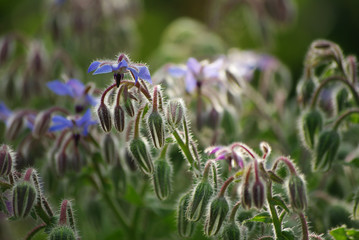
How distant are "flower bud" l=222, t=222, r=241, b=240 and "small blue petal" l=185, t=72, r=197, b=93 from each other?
0.41 m

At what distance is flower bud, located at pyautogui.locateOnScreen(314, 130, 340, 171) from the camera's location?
3.60ft

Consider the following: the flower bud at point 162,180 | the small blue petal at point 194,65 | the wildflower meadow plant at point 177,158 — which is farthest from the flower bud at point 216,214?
the small blue petal at point 194,65

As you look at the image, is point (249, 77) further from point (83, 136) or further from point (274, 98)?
point (83, 136)

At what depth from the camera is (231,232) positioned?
90 centimetres

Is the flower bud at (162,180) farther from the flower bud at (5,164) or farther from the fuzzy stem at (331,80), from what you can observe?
the fuzzy stem at (331,80)

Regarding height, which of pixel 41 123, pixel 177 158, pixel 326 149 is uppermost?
pixel 41 123

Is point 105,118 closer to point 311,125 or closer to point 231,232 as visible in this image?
point 231,232

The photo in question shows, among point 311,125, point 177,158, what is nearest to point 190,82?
point 177,158

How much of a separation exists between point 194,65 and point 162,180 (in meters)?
0.35

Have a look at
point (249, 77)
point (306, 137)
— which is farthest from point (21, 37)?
point (306, 137)

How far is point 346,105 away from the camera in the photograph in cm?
124

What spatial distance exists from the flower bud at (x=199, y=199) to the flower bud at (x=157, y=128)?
92 mm

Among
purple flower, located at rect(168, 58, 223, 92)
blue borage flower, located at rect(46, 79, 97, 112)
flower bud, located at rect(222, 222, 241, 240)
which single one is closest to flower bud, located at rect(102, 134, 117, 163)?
blue borage flower, located at rect(46, 79, 97, 112)

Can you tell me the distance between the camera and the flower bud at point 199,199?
91 centimetres
